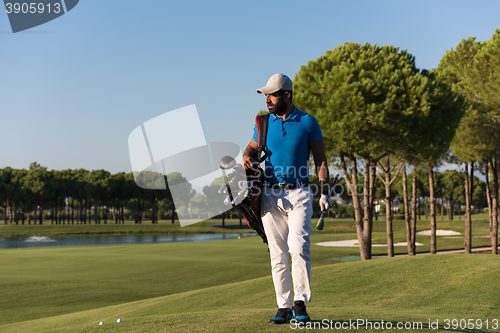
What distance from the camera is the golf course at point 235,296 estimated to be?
5.20 m

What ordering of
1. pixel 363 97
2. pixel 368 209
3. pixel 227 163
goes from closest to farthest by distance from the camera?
pixel 227 163 < pixel 363 97 < pixel 368 209

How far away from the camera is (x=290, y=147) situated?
441 centimetres

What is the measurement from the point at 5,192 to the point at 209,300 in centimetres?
8775

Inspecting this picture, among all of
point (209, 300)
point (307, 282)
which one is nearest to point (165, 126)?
point (307, 282)

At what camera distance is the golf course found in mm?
5203

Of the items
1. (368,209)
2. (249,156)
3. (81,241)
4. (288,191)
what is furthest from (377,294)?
(81,241)

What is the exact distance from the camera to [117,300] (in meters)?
15.6

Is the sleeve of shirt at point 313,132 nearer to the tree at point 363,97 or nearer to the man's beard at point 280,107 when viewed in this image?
the man's beard at point 280,107

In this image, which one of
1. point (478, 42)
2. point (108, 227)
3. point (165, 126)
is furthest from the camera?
point (108, 227)

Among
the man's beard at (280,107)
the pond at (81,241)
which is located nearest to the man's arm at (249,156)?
the man's beard at (280,107)

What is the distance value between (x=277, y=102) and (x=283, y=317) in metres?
2.35

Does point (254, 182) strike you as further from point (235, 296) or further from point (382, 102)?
point (382, 102)

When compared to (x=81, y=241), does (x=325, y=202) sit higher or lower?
higher

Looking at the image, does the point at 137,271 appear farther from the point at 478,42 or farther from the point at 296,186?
the point at 478,42
